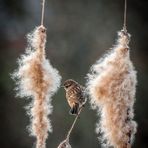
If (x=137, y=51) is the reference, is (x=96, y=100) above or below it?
below

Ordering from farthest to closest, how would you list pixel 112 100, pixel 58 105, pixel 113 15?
1. pixel 113 15
2. pixel 58 105
3. pixel 112 100

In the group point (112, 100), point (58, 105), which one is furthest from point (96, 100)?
point (58, 105)

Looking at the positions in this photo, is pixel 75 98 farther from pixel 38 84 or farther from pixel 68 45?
pixel 68 45

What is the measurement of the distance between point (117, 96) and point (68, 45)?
1.65 metres

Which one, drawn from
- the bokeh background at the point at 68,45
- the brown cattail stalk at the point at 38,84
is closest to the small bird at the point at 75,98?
the brown cattail stalk at the point at 38,84

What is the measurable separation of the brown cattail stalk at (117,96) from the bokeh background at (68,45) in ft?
5.00

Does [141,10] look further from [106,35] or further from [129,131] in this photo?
[129,131]

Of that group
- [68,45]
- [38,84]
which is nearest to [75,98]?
[38,84]

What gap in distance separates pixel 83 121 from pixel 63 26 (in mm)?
492

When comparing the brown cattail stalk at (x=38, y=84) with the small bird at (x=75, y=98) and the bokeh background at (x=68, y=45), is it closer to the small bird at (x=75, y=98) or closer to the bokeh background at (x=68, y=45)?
the small bird at (x=75, y=98)

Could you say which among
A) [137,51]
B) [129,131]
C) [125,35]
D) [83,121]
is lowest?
[129,131]

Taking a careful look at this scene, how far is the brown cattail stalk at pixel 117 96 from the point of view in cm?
72

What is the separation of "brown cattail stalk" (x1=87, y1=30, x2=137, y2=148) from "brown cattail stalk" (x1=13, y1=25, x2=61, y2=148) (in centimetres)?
7

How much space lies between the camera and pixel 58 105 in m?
2.29
